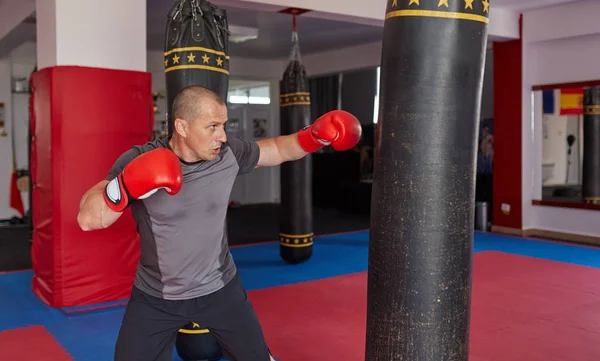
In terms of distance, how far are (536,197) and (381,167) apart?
6335 millimetres

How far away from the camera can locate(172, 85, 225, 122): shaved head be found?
6.27 feet

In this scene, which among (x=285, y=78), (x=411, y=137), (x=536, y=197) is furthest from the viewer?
(x=536, y=197)

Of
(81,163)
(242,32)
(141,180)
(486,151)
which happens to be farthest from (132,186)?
(486,151)

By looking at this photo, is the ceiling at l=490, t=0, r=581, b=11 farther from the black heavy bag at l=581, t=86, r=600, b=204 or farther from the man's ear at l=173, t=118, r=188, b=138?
the man's ear at l=173, t=118, r=188, b=138

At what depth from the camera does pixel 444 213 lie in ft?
5.07

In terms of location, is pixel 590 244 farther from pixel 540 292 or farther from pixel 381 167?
pixel 381 167

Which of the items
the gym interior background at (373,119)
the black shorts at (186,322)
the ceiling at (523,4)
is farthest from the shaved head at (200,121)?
the ceiling at (523,4)

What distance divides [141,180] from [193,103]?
36cm

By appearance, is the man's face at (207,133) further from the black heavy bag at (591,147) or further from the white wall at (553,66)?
the black heavy bag at (591,147)

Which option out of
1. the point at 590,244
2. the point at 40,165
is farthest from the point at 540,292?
the point at 40,165

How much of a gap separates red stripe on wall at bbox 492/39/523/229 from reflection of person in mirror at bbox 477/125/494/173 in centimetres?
39

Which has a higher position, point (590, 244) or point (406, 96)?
point (406, 96)

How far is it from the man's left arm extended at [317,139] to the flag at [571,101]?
5.54 meters

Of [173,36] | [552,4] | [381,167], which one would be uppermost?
[552,4]
